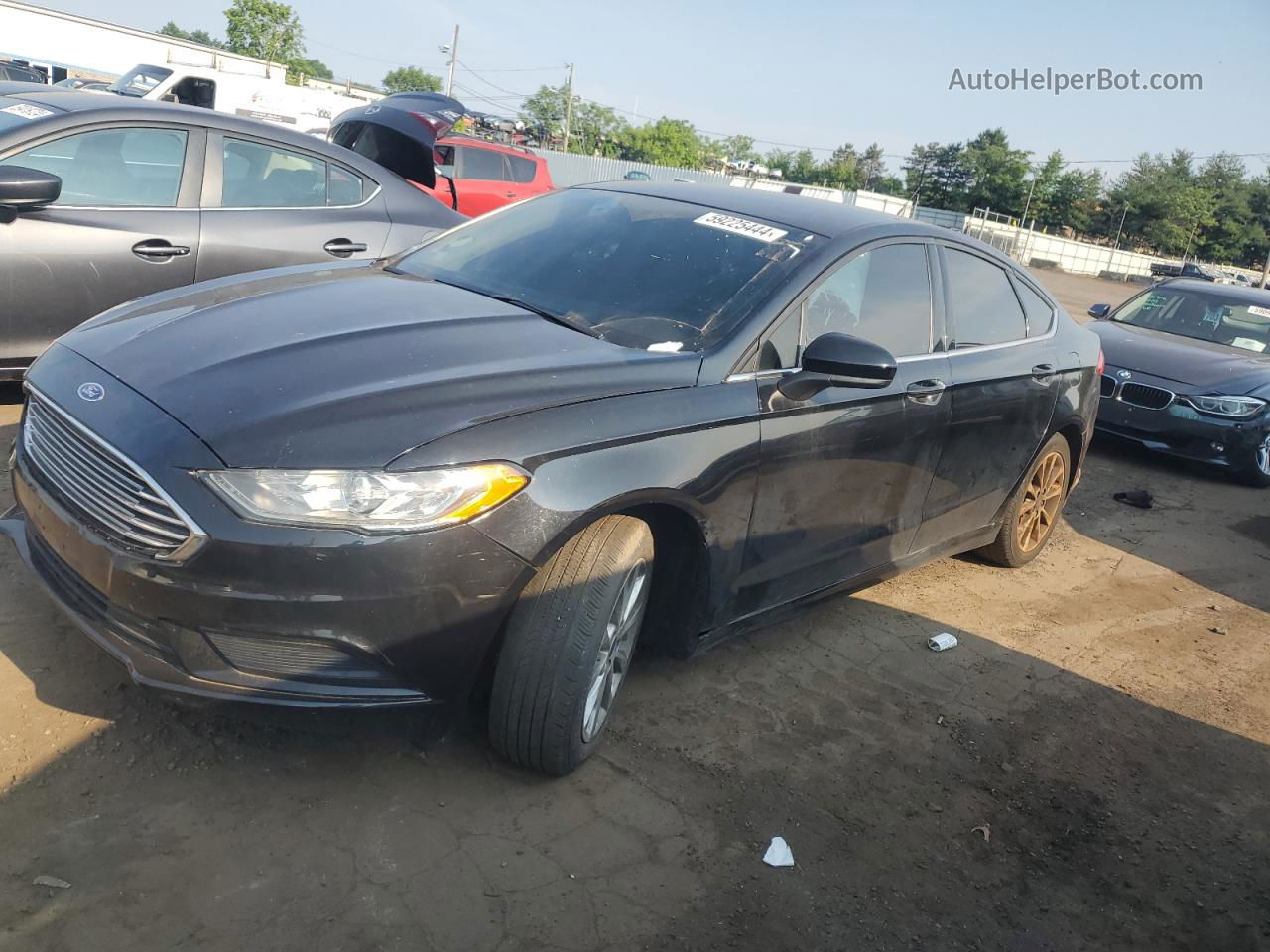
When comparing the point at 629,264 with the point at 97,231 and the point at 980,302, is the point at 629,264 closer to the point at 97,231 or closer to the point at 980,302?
the point at 980,302

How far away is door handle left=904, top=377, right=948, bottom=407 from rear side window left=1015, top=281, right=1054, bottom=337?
3.63 ft

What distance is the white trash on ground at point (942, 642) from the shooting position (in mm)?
4395

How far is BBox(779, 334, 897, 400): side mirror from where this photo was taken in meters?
3.22

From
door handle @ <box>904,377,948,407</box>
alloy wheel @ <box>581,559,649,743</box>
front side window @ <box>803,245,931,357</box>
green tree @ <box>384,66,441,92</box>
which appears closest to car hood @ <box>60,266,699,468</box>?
alloy wheel @ <box>581,559,649,743</box>

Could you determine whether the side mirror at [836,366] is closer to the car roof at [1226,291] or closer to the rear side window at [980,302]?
the rear side window at [980,302]

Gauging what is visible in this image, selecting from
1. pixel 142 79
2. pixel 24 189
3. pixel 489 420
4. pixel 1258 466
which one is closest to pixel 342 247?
pixel 24 189

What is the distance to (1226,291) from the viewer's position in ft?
31.4

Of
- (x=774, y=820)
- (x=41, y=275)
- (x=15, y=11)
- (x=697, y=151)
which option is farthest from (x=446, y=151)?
(x=697, y=151)

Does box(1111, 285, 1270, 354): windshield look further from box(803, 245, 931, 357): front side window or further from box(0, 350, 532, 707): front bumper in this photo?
box(0, 350, 532, 707): front bumper

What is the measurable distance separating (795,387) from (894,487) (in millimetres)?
838

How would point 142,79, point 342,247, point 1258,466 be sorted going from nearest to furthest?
1. point 342,247
2. point 1258,466
3. point 142,79

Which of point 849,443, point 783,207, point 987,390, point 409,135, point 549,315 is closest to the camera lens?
point 549,315

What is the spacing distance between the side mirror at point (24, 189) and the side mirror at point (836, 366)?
3.44 m

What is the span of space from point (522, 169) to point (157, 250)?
12.1m
